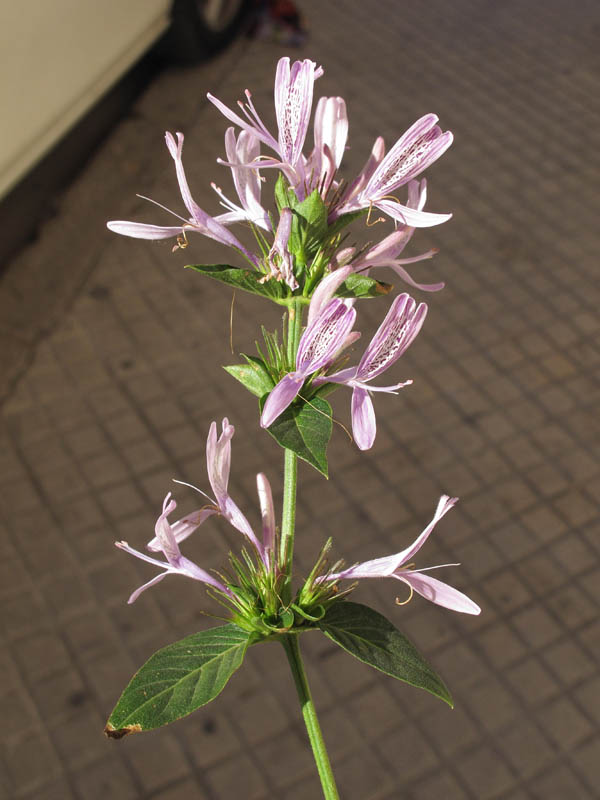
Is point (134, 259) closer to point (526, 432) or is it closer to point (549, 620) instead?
point (526, 432)

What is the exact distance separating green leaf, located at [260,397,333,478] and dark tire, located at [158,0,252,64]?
191 inches

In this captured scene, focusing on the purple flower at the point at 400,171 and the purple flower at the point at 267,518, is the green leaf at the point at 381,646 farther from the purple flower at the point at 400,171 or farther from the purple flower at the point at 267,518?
the purple flower at the point at 400,171

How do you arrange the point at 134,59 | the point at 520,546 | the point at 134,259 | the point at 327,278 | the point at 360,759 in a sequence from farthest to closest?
the point at 134,59 < the point at 134,259 < the point at 520,546 < the point at 360,759 < the point at 327,278

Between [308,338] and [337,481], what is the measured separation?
2.73 m

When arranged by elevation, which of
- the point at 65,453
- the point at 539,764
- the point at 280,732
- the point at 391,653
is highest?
the point at 391,653

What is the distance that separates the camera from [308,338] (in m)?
0.69

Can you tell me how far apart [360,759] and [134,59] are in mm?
3392

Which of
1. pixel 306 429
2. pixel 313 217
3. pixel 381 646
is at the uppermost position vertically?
pixel 313 217

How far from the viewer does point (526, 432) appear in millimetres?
3625

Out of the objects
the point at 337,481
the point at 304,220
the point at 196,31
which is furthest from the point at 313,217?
the point at 196,31

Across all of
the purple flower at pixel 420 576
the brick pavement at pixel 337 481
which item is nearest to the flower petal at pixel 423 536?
the purple flower at pixel 420 576

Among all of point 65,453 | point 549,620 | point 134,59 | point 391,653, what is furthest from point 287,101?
point 134,59

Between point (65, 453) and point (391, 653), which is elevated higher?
Result: point (391, 653)

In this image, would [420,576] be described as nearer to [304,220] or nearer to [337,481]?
[304,220]
